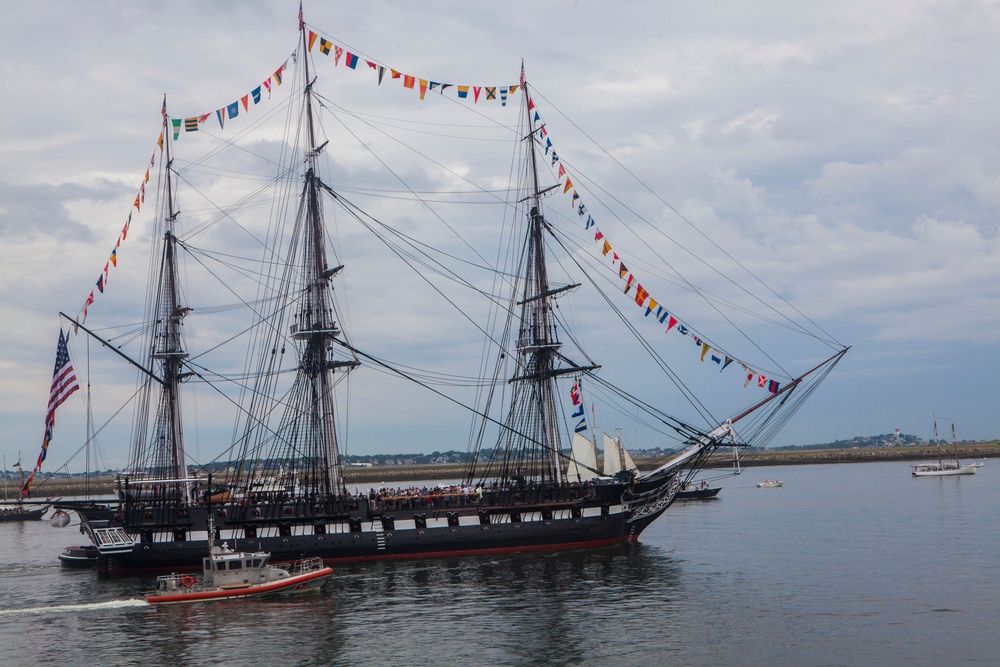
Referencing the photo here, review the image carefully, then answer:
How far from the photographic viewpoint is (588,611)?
4809cm

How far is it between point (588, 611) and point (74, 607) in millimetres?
→ 26078

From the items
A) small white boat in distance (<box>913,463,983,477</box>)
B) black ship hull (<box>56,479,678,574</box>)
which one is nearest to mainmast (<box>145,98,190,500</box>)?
black ship hull (<box>56,479,678,574</box>)

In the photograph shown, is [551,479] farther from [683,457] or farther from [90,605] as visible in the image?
[90,605]

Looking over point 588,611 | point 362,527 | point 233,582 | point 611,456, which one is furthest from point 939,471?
point 233,582

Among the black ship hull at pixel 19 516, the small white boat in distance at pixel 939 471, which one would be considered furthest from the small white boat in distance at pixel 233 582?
the small white boat in distance at pixel 939 471

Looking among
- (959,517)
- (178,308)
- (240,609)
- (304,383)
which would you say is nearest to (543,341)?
(304,383)

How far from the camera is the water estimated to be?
133 feet

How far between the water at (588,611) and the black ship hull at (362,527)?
1.81 m

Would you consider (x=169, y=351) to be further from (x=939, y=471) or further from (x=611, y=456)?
(x=939, y=471)

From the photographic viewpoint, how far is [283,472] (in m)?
70.7

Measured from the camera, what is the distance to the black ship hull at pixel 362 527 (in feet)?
214

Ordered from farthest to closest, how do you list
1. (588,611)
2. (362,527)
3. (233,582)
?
(362,527)
(233,582)
(588,611)

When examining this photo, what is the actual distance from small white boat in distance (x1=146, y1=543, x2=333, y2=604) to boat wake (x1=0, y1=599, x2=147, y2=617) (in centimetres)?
102

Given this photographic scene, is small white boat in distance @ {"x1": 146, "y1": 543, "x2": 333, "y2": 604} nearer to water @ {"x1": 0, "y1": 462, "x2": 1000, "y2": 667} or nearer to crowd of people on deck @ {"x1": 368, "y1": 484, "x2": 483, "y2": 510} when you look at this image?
water @ {"x1": 0, "y1": 462, "x2": 1000, "y2": 667}
